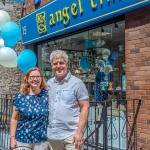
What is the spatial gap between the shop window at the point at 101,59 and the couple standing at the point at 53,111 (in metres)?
2.51

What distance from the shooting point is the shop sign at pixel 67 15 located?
4797 mm

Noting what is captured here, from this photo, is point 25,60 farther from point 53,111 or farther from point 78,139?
point 78,139

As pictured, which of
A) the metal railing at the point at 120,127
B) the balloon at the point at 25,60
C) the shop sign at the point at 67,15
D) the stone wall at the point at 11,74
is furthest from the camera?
the stone wall at the point at 11,74

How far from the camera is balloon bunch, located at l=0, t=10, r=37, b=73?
5.74 metres

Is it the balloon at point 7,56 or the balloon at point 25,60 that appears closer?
the balloon at point 7,56

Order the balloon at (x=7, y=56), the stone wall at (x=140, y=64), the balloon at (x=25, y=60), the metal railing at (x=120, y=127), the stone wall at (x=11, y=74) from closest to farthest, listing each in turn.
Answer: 1. the stone wall at (x=140, y=64)
2. the metal railing at (x=120, y=127)
3. the balloon at (x=7, y=56)
4. the balloon at (x=25, y=60)
5. the stone wall at (x=11, y=74)

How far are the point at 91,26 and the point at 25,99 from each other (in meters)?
3.33

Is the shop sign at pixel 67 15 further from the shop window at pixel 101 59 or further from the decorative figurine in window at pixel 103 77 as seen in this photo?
the decorative figurine in window at pixel 103 77

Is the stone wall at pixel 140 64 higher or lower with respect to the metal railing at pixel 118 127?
higher

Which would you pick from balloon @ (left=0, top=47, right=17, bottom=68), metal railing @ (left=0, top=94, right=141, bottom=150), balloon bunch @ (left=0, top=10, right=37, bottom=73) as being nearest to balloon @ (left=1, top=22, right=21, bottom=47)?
balloon bunch @ (left=0, top=10, right=37, bottom=73)

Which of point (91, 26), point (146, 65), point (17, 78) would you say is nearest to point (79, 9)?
point (91, 26)

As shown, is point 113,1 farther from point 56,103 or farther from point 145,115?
point 56,103

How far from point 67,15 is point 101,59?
1.16 metres

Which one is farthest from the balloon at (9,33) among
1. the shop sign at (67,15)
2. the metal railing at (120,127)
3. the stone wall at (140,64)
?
the stone wall at (140,64)
